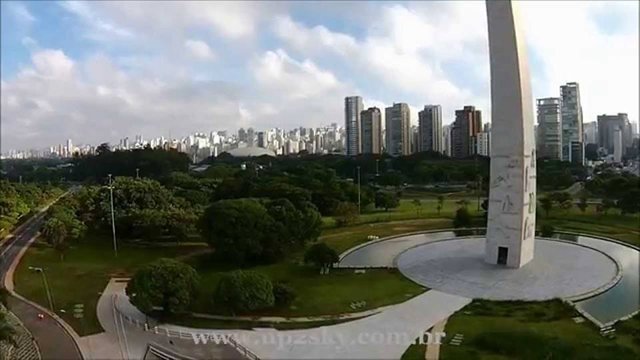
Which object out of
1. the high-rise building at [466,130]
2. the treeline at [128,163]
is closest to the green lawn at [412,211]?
the high-rise building at [466,130]

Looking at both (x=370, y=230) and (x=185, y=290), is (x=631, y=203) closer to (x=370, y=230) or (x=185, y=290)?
(x=370, y=230)

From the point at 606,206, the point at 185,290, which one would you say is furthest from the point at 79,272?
the point at 606,206

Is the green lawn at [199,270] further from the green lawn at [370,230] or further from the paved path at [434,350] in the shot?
the green lawn at [370,230]

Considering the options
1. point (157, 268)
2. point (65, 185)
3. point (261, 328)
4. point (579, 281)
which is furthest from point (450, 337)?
point (65, 185)

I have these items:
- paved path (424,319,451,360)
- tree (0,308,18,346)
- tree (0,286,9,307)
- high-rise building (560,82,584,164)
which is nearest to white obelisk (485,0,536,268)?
high-rise building (560,82,584,164)

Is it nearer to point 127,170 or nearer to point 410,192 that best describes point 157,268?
point 127,170

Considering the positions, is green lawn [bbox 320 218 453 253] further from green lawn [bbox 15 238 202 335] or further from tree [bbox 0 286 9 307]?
tree [bbox 0 286 9 307]
